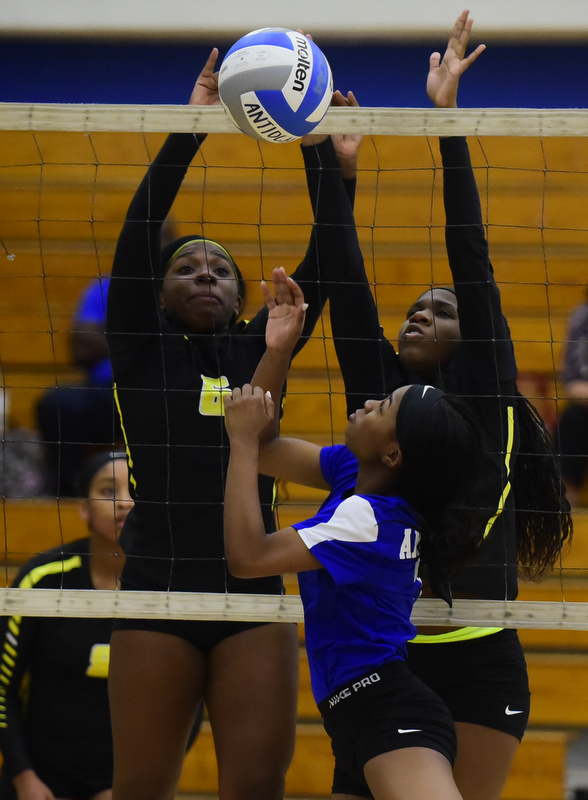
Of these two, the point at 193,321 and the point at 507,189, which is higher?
the point at 507,189

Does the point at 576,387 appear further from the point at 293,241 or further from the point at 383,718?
the point at 383,718

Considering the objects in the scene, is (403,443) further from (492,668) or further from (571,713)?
(571,713)

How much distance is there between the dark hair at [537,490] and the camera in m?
2.71

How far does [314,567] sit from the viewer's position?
2.15 m

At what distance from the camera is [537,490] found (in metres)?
2.73

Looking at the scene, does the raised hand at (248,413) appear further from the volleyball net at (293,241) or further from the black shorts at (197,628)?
the volleyball net at (293,241)

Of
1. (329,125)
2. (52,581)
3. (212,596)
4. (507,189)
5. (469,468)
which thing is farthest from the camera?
(507,189)

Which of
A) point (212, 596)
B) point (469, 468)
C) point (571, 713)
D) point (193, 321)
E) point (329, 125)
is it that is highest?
point (329, 125)

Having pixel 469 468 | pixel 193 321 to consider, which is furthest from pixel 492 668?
pixel 193 321

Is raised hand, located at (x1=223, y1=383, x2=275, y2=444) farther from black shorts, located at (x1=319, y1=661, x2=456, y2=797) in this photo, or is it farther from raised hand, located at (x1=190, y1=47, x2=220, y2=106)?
raised hand, located at (x1=190, y1=47, x2=220, y2=106)

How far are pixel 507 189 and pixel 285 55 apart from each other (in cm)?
303

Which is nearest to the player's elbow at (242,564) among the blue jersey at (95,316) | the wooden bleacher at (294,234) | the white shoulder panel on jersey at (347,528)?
the white shoulder panel on jersey at (347,528)

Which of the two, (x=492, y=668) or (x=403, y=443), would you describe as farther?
(x=492, y=668)

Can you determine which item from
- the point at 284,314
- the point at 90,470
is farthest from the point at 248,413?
the point at 90,470
